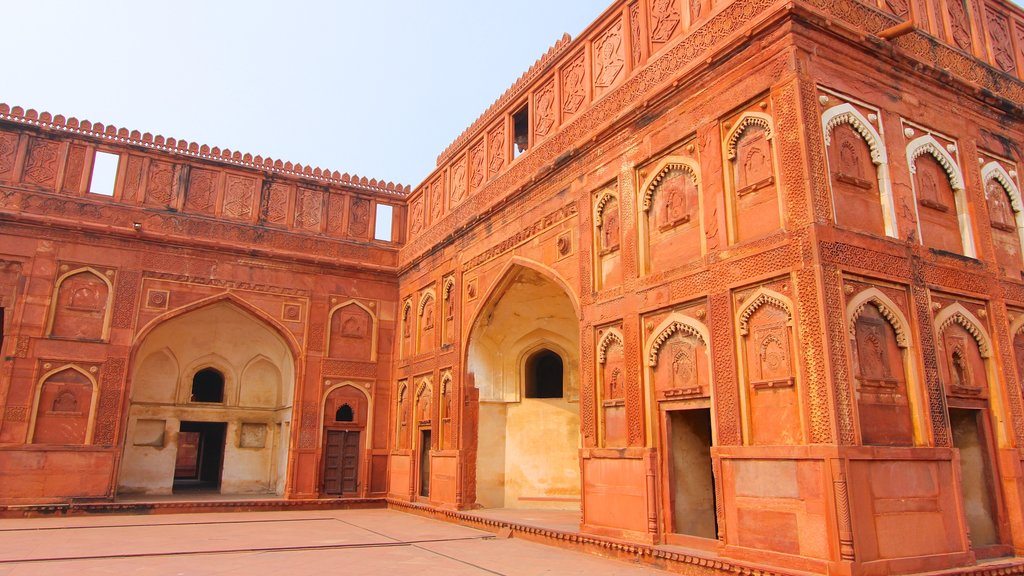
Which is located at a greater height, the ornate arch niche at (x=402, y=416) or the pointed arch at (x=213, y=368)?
the pointed arch at (x=213, y=368)

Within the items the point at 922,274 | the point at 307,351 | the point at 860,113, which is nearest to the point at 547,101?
the point at 860,113

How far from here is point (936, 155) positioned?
7.04m

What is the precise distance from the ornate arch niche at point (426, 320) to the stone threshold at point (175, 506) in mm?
3006

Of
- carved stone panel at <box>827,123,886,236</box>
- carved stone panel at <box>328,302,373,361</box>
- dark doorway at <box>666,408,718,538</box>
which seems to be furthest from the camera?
carved stone panel at <box>328,302,373,361</box>

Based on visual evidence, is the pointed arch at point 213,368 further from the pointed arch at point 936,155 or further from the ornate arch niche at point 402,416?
the pointed arch at point 936,155

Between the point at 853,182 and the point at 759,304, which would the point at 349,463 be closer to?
the point at 759,304

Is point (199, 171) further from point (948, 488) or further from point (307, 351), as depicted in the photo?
point (948, 488)

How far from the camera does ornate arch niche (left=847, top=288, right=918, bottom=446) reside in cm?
556

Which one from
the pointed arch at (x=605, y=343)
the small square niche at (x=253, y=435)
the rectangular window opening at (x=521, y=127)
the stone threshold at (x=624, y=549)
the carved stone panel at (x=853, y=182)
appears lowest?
the stone threshold at (x=624, y=549)

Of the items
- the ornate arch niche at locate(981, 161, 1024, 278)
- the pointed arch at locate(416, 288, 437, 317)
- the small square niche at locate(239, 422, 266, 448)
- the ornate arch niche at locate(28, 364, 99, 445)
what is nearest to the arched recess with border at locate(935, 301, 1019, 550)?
the ornate arch niche at locate(981, 161, 1024, 278)

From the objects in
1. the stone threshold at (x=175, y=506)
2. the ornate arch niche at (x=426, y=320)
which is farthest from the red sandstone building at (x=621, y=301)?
the stone threshold at (x=175, y=506)

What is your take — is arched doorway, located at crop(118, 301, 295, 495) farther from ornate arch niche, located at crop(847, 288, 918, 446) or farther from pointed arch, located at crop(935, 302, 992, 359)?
pointed arch, located at crop(935, 302, 992, 359)

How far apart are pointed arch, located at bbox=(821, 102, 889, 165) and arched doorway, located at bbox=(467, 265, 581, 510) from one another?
5437 mm

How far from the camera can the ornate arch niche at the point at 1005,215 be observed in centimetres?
730
